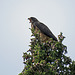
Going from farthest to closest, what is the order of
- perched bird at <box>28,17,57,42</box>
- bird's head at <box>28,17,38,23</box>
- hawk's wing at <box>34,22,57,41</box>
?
bird's head at <box>28,17,38,23</box>
hawk's wing at <box>34,22,57,41</box>
perched bird at <box>28,17,57,42</box>

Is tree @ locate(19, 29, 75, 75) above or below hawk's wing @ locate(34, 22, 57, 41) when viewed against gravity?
below

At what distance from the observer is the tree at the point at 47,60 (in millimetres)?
7848

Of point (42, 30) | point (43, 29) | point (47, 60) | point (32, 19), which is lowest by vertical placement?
point (47, 60)

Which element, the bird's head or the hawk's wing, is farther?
the bird's head

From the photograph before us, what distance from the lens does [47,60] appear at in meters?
8.55

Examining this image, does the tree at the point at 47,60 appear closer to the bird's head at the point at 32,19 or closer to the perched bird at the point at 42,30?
→ the perched bird at the point at 42,30

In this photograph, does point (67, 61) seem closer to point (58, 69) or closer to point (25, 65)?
point (58, 69)

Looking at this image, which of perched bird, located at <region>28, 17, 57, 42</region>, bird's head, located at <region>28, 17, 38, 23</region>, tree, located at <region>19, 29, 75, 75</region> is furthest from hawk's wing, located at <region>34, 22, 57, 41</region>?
tree, located at <region>19, 29, 75, 75</region>

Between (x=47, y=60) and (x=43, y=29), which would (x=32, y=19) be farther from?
(x=47, y=60)

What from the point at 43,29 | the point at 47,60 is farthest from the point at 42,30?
the point at 47,60

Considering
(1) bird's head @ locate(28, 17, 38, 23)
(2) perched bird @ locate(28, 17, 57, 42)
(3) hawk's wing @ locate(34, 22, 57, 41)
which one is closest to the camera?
(2) perched bird @ locate(28, 17, 57, 42)

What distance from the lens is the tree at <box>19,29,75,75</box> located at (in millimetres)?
7848

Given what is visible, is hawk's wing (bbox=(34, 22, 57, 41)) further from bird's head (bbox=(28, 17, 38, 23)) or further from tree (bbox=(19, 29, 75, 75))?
tree (bbox=(19, 29, 75, 75))

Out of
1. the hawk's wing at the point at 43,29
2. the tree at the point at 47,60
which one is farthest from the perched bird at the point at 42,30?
the tree at the point at 47,60
